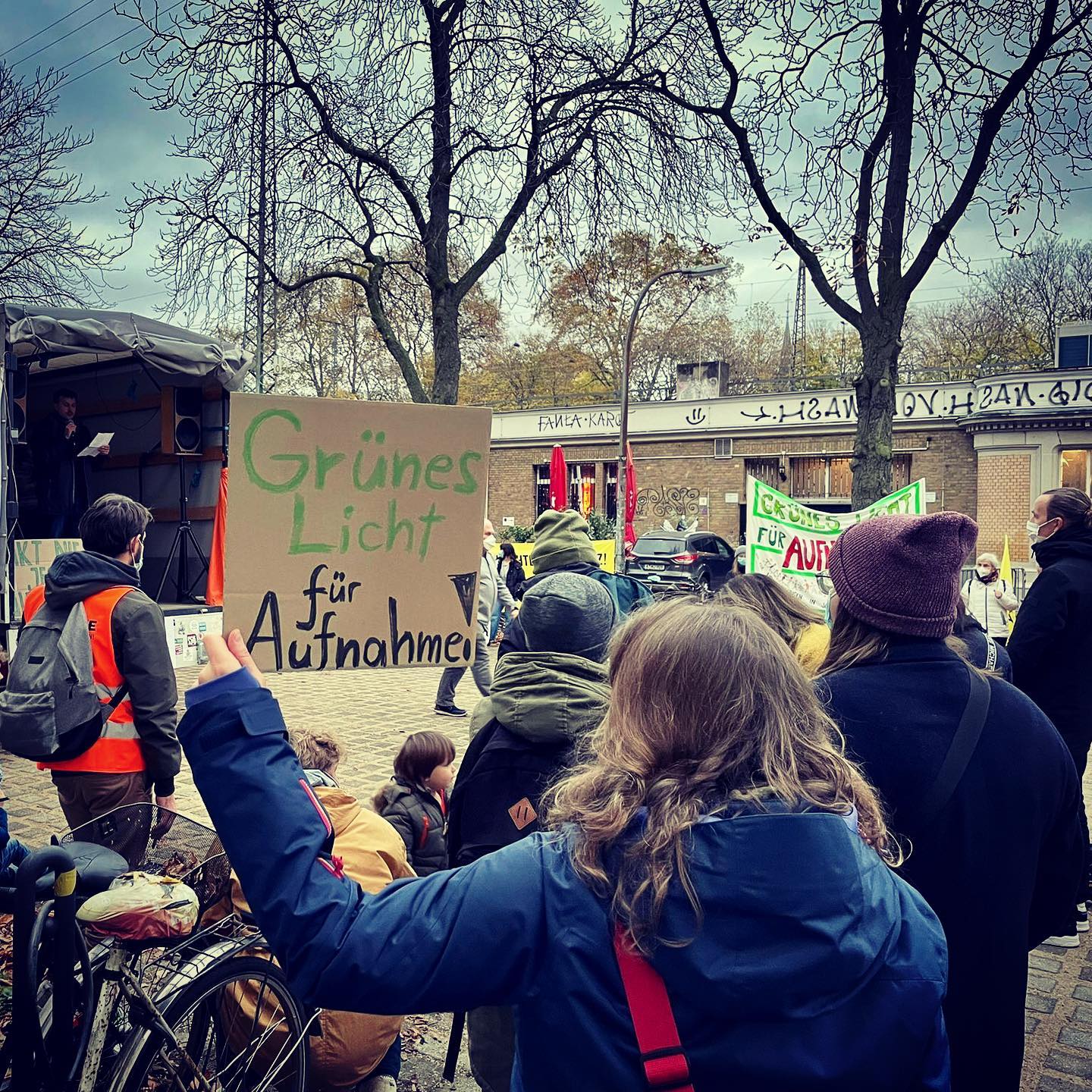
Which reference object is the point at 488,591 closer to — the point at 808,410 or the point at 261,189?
the point at 261,189

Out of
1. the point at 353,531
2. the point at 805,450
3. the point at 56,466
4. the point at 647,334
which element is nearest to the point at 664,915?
the point at 353,531

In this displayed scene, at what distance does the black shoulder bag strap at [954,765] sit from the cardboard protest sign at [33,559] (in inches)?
297

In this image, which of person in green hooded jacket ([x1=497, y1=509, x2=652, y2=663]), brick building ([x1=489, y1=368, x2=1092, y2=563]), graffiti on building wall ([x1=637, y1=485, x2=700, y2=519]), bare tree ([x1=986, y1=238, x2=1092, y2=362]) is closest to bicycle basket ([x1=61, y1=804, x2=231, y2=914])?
person in green hooded jacket ([x1=497, y1=509, x2=652, y2=663])

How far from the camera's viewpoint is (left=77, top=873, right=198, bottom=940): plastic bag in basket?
88.8 inches

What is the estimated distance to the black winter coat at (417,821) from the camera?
151 inches

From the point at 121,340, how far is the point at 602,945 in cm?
812

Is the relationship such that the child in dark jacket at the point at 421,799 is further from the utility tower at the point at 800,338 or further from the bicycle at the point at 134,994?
the utility tower at the point at 800,338

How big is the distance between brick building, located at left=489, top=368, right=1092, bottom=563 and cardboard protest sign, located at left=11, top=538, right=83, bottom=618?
19689 mm

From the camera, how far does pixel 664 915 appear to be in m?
1.15

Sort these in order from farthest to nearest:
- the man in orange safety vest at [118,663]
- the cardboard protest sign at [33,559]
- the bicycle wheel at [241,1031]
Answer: the cardboard protest sign at [33,559] → the man in orange safety vest at [118,663] → the bicycle wheel at [241,1031]

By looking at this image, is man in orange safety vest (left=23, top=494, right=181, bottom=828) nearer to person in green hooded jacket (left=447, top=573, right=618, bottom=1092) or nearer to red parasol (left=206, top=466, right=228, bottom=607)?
person in green hooded jacket (left=447, top=573, right=618, bottom=1092)

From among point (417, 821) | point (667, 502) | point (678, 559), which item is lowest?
point (417, 821)

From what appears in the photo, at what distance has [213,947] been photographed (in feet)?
8.33

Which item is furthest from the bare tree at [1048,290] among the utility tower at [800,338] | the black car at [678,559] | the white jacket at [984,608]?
the white jacket at [984,608]
